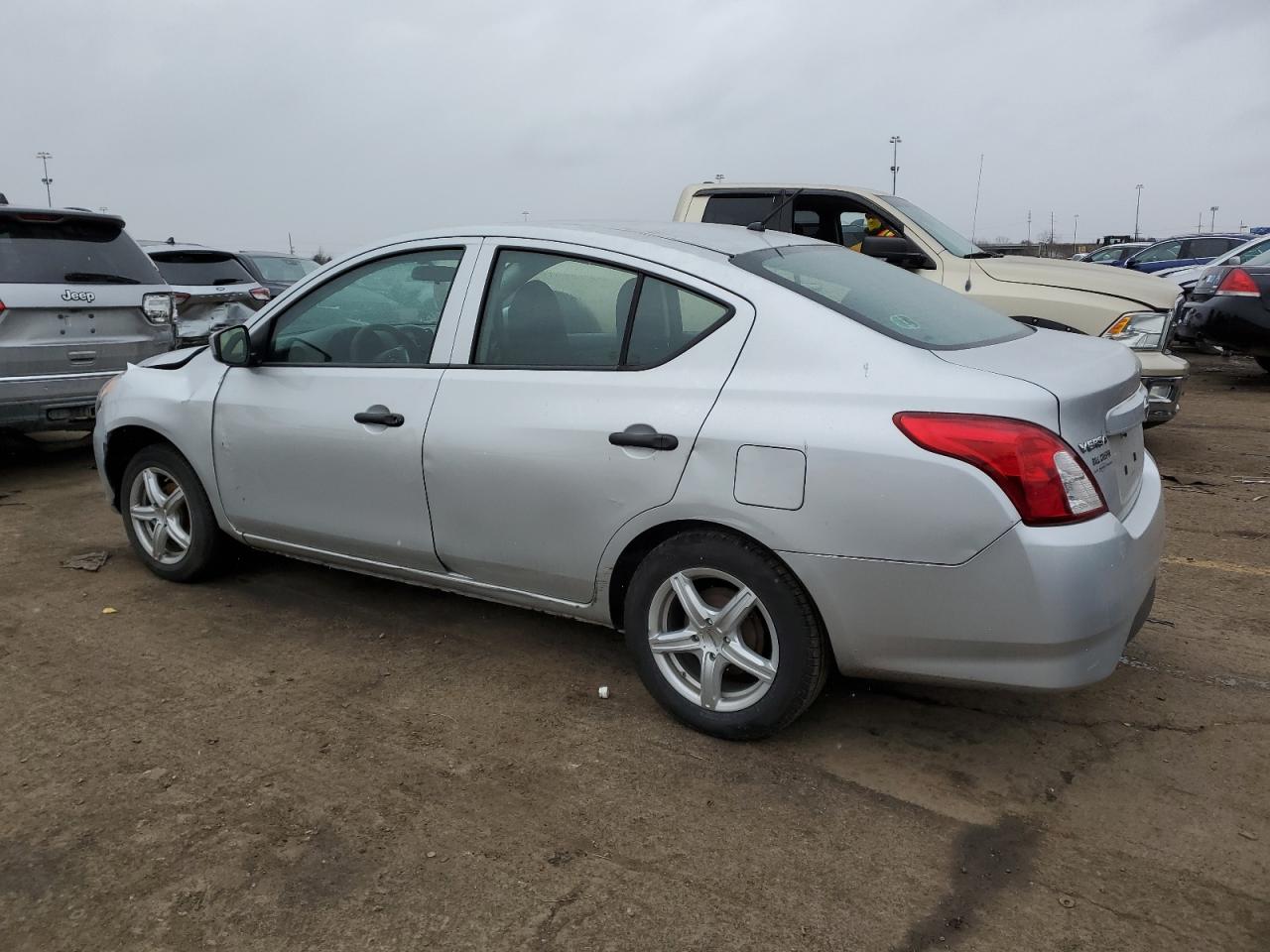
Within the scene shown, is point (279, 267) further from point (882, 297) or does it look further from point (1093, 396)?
point (1093, 396)

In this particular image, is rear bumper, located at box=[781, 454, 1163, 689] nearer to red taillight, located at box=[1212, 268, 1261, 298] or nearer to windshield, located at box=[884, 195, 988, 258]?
windshield, located at box=[884, 195, 988, 258]

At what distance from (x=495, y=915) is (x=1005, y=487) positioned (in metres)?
1.62

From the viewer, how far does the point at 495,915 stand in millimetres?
2348

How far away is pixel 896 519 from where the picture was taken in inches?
105

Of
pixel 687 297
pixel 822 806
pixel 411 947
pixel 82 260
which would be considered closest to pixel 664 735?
pixel 822 806

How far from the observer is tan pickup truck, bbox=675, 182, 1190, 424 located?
6.43m

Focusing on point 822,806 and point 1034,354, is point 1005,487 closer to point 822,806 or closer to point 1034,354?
point 1034,354

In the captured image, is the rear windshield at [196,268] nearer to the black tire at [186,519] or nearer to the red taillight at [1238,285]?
the black tire at [186,519]

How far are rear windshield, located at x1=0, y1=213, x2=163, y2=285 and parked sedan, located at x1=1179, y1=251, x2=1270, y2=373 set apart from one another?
30.8 feet

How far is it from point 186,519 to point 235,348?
0.99m

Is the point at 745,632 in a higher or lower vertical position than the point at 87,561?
higher

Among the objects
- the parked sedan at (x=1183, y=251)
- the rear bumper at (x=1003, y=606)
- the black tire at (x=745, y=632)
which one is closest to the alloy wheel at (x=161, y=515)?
the black tire at (x=745, y=632)

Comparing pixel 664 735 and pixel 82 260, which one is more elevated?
pixel 82 260

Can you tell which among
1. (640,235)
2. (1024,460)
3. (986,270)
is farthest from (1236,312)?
(1024,460)
